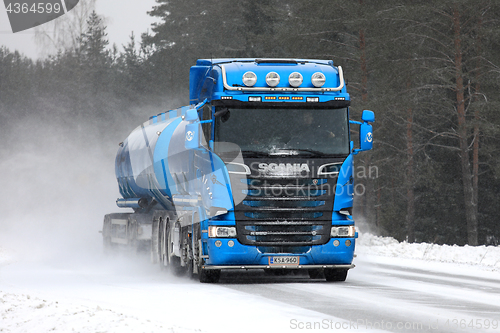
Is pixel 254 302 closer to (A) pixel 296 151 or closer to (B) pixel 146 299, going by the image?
(B) pixel 146 299

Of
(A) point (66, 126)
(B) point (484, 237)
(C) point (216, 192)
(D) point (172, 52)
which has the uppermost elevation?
(D) point (172, 52)

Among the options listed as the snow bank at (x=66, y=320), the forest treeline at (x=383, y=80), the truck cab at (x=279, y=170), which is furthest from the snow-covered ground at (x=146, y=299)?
the forest treeline at (x=383, y=80)

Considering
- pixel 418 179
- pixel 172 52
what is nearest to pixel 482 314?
pixel 418 179

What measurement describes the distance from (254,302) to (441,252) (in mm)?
9897

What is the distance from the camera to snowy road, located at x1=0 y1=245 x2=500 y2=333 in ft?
25.6

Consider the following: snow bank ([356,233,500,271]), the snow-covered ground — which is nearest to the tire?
the snow-covered ground

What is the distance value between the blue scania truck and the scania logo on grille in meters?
0.02

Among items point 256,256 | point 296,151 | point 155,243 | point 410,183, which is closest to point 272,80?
point 296,151

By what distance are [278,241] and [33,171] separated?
132 feet

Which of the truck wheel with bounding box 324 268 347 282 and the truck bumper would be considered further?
the truck wheel with bounding box 324 268 347 282

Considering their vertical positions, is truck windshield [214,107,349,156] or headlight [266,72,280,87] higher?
headlight [266,72,280,87]

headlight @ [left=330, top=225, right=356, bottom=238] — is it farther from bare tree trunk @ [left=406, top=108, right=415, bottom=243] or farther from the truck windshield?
bare tree trunk @ [left=406, top=108, right=415, bottom=243]

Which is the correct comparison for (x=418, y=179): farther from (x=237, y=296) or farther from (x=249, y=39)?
(x=237, y=296)

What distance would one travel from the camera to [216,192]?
11953 mm
